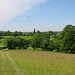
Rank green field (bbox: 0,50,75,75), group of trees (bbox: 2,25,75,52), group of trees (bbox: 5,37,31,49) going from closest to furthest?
green field (bbox: 0,50,75,75), group of trees (bbox: 2,25,75,52), group of trees (bbox: 5,37,31,49)

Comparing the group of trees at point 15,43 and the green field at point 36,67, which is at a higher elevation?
the green field at point 36,67

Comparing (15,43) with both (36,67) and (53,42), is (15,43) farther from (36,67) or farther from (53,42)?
(36,67)

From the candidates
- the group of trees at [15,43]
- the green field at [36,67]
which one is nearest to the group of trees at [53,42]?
the group of trees at [15,43]

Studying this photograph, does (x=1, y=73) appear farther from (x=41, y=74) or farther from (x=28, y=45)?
(x=28, y=45)

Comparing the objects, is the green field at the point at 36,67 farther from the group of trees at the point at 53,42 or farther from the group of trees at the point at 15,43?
the group of trees at the point at 15,43

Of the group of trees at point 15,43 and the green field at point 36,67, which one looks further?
the group of trees at point 15,43

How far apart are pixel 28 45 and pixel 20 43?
5044mm

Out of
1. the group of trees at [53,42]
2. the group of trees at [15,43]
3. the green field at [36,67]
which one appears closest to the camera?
the green field at [36,67]

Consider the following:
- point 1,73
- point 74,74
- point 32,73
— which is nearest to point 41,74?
point 32,73

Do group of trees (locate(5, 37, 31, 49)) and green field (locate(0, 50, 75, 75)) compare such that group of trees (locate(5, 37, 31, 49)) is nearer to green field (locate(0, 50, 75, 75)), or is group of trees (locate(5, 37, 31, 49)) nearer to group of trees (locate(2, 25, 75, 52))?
group of trees (locate(2, 25, 75, 52))

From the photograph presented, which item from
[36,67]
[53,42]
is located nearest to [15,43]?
[53,42]

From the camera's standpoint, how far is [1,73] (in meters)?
8.48

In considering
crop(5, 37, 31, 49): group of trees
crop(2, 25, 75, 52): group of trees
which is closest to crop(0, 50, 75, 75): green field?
crop(2, 25, 75, 52): group of trees

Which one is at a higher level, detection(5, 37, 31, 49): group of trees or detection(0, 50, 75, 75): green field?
detection(0, 50, 75, 75): green field
